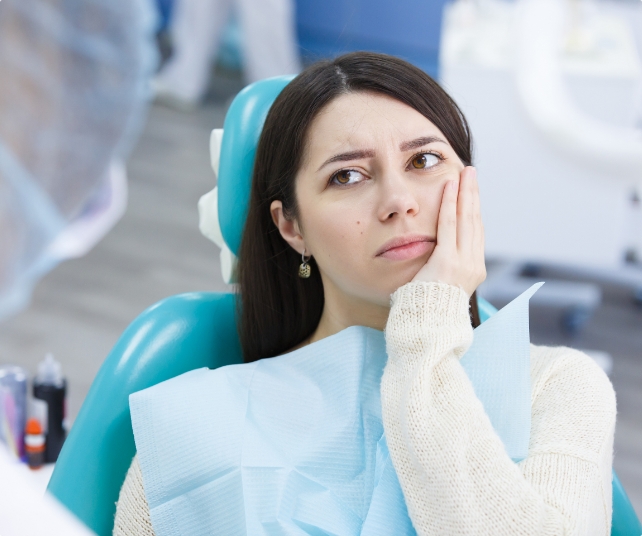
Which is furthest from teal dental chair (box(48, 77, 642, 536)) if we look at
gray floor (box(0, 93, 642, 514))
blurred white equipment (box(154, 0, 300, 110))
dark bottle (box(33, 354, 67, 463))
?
blurred white equipment (box(154, 0, 300, 110))

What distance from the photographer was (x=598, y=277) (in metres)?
3.17

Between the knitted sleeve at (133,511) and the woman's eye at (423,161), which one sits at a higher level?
the woman's eye at (423,161)

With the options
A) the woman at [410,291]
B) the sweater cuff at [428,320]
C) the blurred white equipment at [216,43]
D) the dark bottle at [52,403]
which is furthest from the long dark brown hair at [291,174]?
the blurred white equipment at [216,43]

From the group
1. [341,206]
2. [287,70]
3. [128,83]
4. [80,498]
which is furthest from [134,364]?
[287,70]

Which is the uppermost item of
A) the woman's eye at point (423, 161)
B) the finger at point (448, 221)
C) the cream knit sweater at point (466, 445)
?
the woman's eye at point (423, 161)

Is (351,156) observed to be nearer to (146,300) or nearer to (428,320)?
(428,320)

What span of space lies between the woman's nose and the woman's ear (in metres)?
0.20

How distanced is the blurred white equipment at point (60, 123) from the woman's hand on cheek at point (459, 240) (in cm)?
215

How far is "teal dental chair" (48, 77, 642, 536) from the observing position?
1.24 meters

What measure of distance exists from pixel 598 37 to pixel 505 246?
754 mm

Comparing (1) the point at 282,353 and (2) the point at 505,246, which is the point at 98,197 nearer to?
(2) the point at 505,246

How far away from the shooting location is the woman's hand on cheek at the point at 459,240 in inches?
45.2

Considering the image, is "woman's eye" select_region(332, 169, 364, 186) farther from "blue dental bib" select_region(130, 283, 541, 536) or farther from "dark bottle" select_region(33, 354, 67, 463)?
"dark bottle" select_region(33, 354, 67, 463)

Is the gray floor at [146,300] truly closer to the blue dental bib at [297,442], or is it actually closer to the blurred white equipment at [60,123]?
the blurred white equipment at [60,123]
